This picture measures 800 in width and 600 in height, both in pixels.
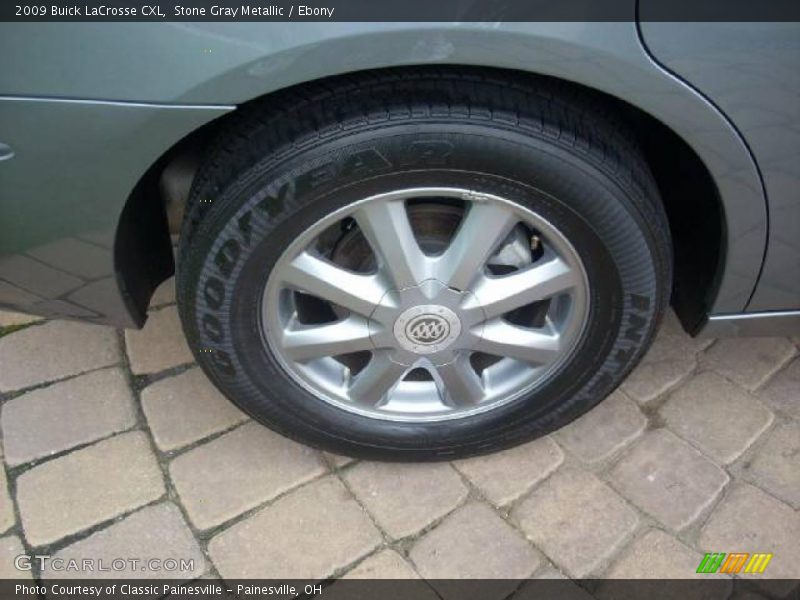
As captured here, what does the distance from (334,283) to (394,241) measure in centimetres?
18

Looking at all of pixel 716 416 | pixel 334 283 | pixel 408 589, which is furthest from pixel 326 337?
pixel 716 416

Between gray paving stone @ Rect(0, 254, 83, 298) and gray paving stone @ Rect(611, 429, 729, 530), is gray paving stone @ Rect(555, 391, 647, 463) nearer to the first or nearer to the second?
gray paving stone @ Rect(611, 429, 729, 530)

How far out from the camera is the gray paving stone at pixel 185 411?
215cm

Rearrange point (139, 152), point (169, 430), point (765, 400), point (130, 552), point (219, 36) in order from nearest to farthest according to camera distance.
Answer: point (219, 36) → point (139, 152) → point (130, 552) → point (169, 430) → point (765, 400)

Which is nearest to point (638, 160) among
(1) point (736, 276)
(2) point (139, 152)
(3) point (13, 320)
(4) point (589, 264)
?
(4) point (589, 264)

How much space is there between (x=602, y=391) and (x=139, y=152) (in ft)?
4.09

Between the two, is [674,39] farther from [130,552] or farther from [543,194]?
[130,552]

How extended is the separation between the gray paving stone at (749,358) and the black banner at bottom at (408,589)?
675mm

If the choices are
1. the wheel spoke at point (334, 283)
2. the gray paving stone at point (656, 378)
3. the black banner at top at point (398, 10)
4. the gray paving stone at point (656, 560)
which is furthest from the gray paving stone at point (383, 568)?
the black banner at top at point (398, 10)

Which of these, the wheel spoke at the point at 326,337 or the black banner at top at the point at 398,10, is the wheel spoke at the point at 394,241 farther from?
the black banner at top at the point at 398,10

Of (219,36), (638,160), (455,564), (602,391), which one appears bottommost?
(455,564)

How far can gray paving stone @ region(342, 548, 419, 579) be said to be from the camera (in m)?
1.87

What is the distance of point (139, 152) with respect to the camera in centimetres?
148

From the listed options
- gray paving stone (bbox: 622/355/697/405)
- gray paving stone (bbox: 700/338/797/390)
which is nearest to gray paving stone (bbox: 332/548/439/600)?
gray paving stone (bbox: 622/355/697/405)
